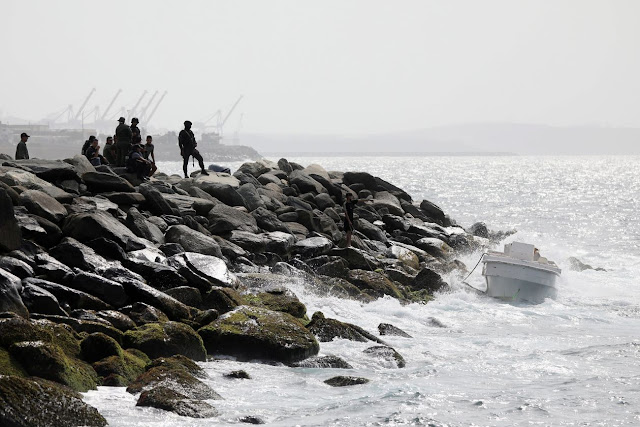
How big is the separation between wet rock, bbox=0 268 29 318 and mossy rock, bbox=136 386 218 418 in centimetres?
249

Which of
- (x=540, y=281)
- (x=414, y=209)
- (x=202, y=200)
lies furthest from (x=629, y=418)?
(x=414, y=209)

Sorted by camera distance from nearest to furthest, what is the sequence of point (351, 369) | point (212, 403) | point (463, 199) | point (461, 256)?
point (212, 403), point (351, 369), point (461, 256), point (463, 199)

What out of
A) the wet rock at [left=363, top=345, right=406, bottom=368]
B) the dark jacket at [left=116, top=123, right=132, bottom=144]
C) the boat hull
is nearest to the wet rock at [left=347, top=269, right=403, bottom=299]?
the boat hull

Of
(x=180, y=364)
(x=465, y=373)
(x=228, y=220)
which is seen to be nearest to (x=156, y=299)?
(x=180, y=364)

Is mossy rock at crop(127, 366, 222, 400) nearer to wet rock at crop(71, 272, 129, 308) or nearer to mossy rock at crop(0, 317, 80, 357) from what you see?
mossy rock at crop(0, 317, 80, 357)

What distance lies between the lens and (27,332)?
1040 centimetres

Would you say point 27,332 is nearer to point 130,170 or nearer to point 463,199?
point 130,170

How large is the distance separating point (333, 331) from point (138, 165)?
10.8m

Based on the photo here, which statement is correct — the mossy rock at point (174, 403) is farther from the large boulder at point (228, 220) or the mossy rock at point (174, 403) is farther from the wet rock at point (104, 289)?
the large boulder at point (228, 220)

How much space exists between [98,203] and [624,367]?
37.8ft

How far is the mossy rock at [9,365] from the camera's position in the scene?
31.8 ft

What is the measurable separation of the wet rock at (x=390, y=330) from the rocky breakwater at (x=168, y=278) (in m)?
0.06

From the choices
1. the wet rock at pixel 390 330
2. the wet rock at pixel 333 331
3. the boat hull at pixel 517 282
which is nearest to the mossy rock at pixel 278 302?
the wet rock at pixel 333 331

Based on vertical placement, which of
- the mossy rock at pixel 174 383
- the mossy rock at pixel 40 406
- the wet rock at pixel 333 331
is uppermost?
the mossy rock at pixel 40 406
